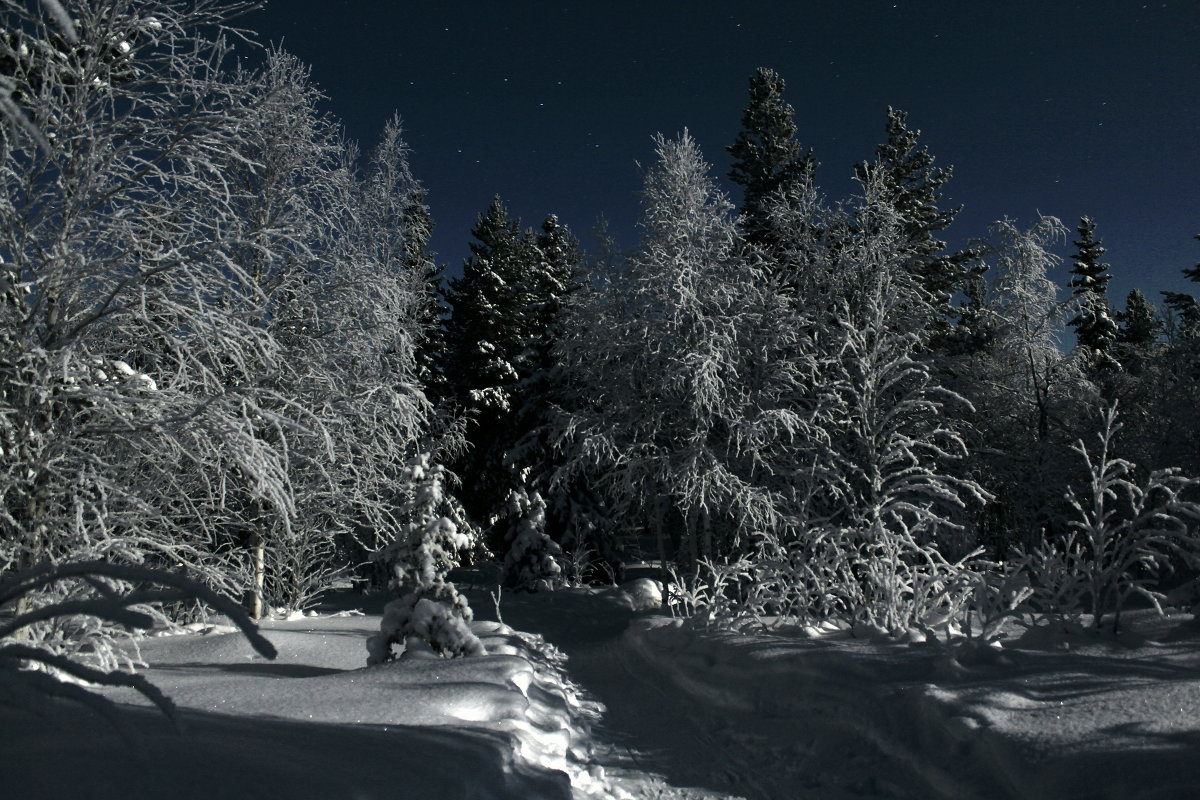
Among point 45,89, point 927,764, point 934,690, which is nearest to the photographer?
point 927,764

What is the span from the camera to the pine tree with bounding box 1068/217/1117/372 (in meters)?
25.1

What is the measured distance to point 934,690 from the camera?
480cm

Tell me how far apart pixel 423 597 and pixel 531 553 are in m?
11.3

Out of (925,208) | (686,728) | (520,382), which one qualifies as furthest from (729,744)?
(925,208)

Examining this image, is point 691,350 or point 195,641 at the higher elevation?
point 691,350

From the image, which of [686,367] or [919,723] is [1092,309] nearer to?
[686,367]

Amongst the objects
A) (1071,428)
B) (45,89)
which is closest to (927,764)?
(45,89)

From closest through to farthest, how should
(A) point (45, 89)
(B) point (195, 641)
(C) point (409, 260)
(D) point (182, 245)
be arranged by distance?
(A) point (45, 89), (D) point (182, 245), (B) point (195, 641), (C) point (409, 260)

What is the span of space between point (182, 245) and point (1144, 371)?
74.1 ft

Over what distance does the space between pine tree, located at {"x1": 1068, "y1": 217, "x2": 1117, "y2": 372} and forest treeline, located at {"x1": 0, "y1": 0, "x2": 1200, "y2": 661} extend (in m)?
0.15

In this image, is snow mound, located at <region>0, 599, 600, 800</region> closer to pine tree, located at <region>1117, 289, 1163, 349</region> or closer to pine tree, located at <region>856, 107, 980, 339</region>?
pine tree, located at <region>856, 107, 980, 339</region>

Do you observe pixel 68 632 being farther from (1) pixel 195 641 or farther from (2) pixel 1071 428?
(2) pixel 1071 428

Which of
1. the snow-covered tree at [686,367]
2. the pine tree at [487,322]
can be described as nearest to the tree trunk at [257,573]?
the snow-covered tree at [686,367]

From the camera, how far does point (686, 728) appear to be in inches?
245
